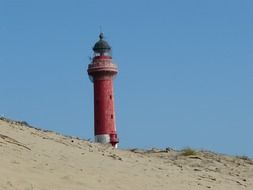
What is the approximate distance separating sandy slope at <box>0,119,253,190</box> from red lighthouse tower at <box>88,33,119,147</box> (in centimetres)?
2481

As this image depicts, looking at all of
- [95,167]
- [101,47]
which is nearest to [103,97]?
[101,47]

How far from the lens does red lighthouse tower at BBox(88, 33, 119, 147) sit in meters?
43.2

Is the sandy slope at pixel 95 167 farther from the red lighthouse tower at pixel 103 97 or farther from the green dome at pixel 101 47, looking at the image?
the green dome at pixel 101 47

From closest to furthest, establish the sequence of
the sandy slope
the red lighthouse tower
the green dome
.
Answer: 1. the sandy slope
2. the red lighthouse tower
3. the green dome

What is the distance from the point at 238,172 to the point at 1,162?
25.6 feet

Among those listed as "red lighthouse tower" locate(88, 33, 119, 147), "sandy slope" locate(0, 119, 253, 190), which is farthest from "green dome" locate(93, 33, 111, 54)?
"sandy slope" locate(0, 119, 253, 190)

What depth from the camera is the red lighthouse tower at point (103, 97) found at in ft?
142

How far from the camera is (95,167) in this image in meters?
13.3

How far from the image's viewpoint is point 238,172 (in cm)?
1672

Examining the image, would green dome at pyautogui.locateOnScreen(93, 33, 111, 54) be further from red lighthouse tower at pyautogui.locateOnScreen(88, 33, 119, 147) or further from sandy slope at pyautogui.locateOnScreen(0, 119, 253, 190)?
sandy slope at pyautogui.locateOnScreen(0, 119, 253, 190)

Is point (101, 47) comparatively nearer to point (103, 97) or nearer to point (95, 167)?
point (103, 97)

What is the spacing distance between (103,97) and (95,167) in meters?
30.7

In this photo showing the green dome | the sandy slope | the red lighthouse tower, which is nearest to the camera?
the sandy slope

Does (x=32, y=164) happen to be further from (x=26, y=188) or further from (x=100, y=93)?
(x=100, y=93)
